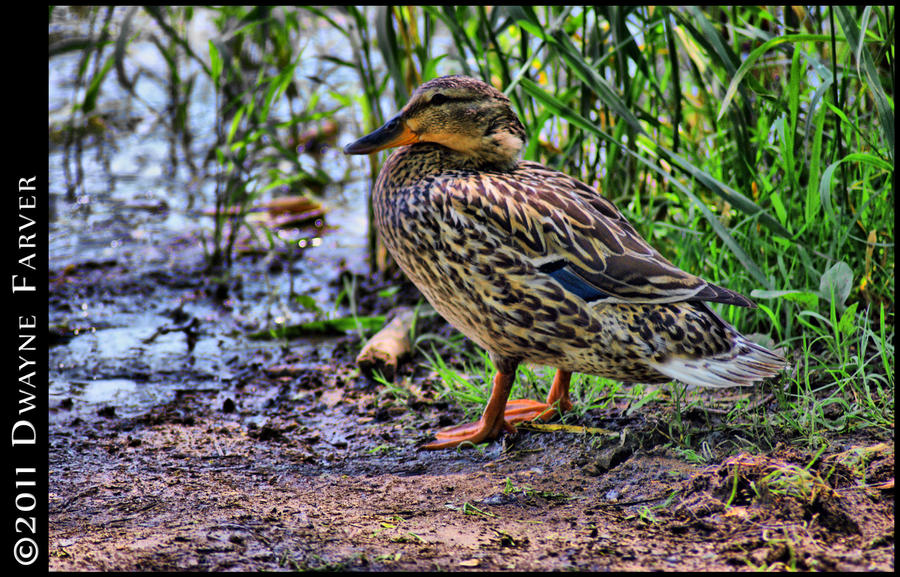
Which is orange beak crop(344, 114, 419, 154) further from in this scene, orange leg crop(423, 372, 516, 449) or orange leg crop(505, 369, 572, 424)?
orange leg crop(505, 369, 572, 424)

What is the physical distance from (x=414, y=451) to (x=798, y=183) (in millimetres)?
1792

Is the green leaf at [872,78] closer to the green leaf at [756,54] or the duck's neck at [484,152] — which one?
the green leaf at [756,54]

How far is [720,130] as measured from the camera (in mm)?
4047

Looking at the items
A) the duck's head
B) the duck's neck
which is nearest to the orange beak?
the duck's head

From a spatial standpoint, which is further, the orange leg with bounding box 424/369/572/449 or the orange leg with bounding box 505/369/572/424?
the orange leg with bounding box 505/369/572/424

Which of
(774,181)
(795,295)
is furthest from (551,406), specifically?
(774,181)

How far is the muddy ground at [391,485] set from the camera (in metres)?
2.37

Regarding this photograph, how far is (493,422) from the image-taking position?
3377mm

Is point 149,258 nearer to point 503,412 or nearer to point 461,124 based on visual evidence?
point 461,124

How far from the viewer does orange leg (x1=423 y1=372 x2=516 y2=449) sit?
3.35 m

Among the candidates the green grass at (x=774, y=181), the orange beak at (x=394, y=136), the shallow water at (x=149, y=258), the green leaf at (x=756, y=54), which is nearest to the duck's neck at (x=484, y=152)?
the orange beak at (x=394, y=136)

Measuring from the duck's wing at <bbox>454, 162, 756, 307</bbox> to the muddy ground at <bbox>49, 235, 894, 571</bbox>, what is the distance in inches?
19.0
